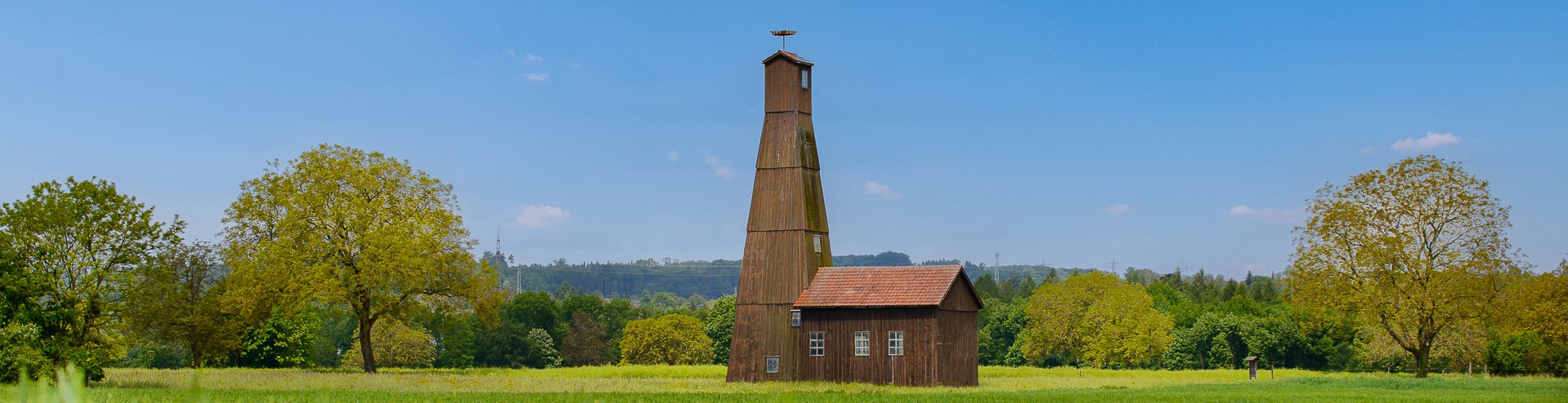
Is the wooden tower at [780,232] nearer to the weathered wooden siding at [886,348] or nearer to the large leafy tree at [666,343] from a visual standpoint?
the weathered wooden siding at [886,348]

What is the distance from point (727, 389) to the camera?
4025 cm

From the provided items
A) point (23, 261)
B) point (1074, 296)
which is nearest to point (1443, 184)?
point (1074, 296)

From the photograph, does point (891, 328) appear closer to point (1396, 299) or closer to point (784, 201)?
point (784, 201)

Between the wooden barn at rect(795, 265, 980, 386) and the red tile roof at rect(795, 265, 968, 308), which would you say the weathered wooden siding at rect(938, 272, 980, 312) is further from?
the red tile roof at rect(795, 265, 968, 308)

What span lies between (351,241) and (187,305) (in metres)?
7.09

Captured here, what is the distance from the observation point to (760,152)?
48906mm

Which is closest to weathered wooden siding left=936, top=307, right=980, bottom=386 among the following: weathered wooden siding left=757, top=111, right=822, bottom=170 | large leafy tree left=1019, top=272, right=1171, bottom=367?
weathered wooden siding left=757, top=111, right=822, bottom=170

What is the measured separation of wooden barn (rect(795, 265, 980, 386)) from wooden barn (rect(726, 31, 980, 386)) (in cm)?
3

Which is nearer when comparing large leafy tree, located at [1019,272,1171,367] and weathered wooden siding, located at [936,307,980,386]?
weathered wooden siding, located at [936,307,980,386]

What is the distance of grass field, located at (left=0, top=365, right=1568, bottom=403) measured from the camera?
30484mm

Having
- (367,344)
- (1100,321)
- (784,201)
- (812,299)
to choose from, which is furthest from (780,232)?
(1100,321)

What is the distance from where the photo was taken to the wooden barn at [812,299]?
1783 inches

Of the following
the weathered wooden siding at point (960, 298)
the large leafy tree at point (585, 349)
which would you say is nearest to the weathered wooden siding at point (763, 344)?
the weathered wooden siding at point (960, 298)

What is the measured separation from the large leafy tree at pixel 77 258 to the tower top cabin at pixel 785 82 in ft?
70.1
